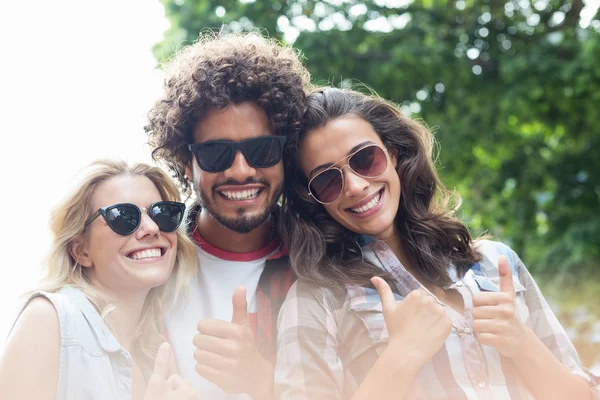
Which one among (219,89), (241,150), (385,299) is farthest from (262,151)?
(385,299)

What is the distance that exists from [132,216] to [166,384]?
573mm

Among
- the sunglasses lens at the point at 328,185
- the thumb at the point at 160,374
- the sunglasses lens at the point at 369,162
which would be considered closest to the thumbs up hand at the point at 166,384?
the thumb at the point at 160,374

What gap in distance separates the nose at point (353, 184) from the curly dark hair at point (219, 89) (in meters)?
0.29

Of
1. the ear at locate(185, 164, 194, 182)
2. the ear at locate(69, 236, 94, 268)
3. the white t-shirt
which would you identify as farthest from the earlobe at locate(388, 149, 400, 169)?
the ear at locate(69, 236, 94, 268)

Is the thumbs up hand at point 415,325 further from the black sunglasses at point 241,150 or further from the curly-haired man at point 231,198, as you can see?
Result: the black sunglasses at point 241,150

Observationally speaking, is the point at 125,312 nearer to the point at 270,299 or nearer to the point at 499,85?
the point at 270,299

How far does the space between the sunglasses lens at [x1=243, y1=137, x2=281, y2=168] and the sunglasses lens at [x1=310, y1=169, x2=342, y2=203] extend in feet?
0.60

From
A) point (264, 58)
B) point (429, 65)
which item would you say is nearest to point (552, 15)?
point (429, 65)

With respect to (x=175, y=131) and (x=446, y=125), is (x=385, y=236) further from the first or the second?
(x=446, y=125)

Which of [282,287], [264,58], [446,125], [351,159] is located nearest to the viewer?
[351,159]

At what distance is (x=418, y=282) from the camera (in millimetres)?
2137

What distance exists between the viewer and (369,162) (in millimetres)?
2133

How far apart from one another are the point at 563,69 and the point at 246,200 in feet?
15.9

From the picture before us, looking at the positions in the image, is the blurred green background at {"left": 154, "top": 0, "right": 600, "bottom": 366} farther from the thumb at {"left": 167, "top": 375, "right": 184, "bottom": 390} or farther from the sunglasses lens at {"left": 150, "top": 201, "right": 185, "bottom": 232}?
the thumb at {"left": 167, "top": 375, "right": 184, "bottom": 390}
